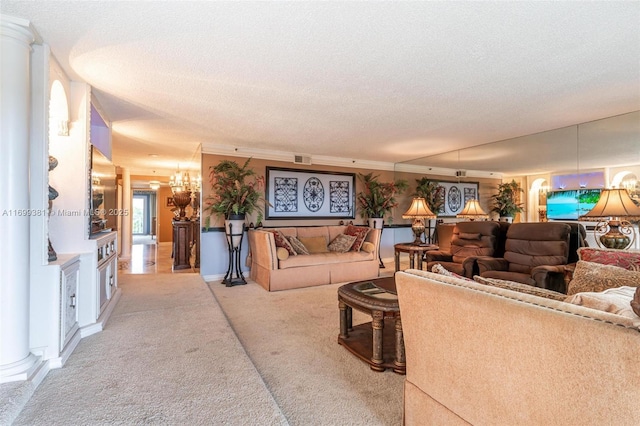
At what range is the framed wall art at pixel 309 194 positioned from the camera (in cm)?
567

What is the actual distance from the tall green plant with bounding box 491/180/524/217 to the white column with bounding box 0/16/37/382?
19.0 feet

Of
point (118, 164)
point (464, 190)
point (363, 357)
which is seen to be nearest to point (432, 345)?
point (363, 357)

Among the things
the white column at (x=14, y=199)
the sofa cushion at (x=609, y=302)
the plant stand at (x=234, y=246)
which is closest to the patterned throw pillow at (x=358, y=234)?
the plant stand at (x=234, y=246)

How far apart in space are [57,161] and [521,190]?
19.0 ft

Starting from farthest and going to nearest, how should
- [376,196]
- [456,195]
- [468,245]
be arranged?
[376,196] → [456,195] → [468,245]

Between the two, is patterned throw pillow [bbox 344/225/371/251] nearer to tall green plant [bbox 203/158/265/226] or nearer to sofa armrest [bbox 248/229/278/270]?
sofa armrest [bbox 248/229/278/270]

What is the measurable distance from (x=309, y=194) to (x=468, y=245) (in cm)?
294

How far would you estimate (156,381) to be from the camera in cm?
189

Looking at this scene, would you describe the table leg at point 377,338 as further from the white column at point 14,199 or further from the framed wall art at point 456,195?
the framed wall art at point 456,195

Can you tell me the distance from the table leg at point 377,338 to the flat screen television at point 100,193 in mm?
2545

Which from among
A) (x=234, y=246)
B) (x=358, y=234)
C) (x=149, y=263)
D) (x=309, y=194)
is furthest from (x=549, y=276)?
(x=149, y=263)

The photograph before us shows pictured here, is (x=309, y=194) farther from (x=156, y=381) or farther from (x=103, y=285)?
(x=156, y=381)

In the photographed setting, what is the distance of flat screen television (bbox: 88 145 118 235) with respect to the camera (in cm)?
280

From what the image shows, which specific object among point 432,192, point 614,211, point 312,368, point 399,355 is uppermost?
point 432,192
